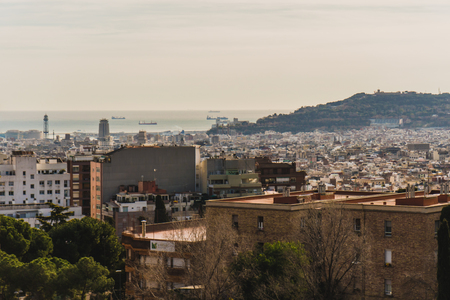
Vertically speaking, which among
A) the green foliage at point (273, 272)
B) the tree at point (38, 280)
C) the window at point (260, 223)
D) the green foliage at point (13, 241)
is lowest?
the tree at point (38, 280)

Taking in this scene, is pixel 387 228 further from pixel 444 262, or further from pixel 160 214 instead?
pixel 160 214

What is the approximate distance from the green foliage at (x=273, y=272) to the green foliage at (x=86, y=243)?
49.1 ft

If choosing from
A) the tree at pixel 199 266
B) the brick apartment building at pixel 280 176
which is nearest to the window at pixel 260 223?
the tree at pixel 199 266

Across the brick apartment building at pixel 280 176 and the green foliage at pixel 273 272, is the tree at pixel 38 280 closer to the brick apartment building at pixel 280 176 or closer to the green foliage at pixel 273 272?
the green foliage at pixel 273 272

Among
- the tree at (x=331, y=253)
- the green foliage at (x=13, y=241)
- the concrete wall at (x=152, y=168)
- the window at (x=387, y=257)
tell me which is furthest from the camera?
the concrete wall at (x=152, y=168)

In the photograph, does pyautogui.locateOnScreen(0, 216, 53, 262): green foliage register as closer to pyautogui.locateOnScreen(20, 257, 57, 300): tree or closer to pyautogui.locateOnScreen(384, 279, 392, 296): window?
pyautogui.locateOnScreen(20, 257, 57, 300): tree

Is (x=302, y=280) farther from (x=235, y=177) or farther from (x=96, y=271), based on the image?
(x=235, y=177)

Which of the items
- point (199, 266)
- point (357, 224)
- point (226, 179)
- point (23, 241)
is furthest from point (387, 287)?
point (226, 179)

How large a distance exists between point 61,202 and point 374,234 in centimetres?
4982

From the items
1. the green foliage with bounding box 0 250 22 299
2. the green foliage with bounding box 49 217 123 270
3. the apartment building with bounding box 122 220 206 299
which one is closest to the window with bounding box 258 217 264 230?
the apartment building with bounding box 122 220 206 299

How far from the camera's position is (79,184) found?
236ft

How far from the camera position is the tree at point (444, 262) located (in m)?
22.1

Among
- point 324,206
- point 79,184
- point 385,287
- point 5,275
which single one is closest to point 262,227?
point 324,206

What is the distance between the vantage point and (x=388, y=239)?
984 inches
